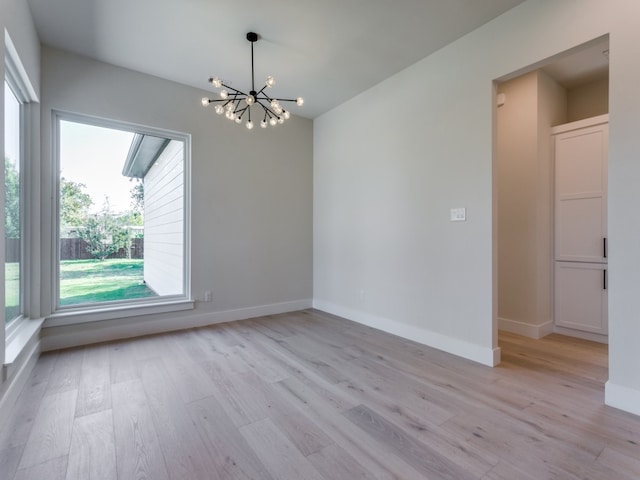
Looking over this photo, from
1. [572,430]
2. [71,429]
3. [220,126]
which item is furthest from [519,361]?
[220,126]

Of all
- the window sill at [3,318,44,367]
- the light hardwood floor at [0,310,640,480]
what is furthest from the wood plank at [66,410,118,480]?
the window sill at [3,318,44,367]

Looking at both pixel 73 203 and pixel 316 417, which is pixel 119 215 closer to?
pixel 73 203

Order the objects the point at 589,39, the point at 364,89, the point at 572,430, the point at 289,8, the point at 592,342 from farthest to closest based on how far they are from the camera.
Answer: the point at 364,89
the point at 592,342
the point at 289,8
the point at 589,39
the point at 572,430

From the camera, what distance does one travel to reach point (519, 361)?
2744 mm

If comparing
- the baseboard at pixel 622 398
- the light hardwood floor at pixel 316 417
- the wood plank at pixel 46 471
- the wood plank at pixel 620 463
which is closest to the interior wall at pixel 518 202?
the light hardwood floor at pixel 316 417

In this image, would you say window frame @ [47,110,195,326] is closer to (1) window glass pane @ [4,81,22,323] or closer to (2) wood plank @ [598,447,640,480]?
(1) window glass pane @ [4,81,22,323]

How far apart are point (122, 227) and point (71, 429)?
2292mm

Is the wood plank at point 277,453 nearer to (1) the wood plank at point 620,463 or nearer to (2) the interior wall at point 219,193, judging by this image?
(1) the wood plank at point 620,463

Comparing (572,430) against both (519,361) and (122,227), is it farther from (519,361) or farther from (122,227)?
(122,227)

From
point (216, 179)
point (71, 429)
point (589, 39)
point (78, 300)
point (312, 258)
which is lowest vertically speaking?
point (71, 429)

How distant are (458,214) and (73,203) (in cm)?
389

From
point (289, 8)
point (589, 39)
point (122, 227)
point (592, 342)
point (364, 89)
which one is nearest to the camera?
point (589, 39)

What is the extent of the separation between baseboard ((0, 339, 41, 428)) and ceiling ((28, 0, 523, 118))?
275 cm

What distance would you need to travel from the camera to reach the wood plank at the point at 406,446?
4.75ft
